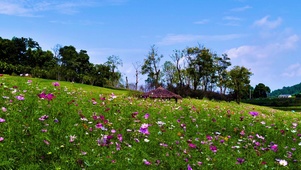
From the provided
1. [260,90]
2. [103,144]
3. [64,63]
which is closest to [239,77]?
[64,63]

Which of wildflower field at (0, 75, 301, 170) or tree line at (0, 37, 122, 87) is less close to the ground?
tree line at (0, 37, 122, 87)

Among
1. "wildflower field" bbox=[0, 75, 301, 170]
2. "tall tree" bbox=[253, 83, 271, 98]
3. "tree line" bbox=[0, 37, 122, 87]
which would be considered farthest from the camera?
"tall tree" bbox=[253, 83, 271, 98]

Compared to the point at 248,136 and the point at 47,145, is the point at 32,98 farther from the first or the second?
the point at 248,136

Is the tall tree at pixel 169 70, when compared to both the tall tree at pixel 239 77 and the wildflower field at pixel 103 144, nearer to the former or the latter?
the tall tree at pixel 239 77

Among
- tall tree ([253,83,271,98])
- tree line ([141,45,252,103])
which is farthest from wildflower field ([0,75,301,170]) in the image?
tall tree ([253,83,271,98])

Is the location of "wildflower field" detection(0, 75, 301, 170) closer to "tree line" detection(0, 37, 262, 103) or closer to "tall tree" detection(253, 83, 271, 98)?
"tree line" detection(0, 37, 262, 103)

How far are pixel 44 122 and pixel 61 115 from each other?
763 millimetres

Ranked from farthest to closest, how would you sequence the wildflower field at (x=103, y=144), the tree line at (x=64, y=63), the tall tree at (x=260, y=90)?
the tall tree at (x=260, y=90) → the tree line at (x=64, y=63) → the wildflower field at (x=103, y=144)

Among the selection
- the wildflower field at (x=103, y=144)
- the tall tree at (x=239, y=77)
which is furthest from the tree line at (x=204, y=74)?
the wildflower field at (x=103, y=144)

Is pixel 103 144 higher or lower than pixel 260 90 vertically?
lower

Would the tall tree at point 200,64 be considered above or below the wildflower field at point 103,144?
above

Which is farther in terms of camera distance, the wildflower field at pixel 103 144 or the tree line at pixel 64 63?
the tree line at pixel 64 63

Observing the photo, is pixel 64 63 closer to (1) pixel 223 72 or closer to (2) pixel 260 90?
(1) pixel 223 72

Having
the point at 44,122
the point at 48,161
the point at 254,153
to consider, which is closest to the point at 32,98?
the point at 44,122
